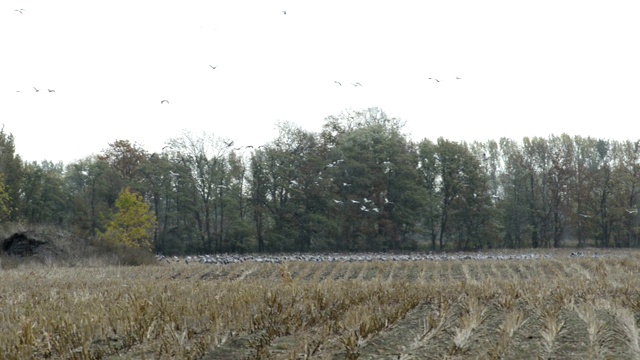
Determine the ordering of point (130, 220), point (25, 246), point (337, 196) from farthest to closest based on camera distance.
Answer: point (337, 196), point (130, 220), point (25, 246)

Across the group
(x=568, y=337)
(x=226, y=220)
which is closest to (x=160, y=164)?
(x=226, y=220)

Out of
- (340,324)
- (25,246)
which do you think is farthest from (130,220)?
(340,324)

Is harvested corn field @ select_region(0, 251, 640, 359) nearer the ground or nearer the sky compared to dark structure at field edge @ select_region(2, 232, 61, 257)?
nearer the ground

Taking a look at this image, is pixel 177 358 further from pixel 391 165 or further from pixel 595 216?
pixel 595 216

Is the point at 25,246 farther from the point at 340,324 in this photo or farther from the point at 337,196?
the point at 337,196

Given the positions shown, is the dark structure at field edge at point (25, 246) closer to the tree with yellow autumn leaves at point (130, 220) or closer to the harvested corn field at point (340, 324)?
the tree with yellow autumn leaves at point (130, 220)

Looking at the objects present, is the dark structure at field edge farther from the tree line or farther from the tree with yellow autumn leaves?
the tree line

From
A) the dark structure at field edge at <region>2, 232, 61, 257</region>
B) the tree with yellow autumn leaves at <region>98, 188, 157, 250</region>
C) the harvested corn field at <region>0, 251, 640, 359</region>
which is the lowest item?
the harvested corn field at <region>0, 251, 640, 359</region>

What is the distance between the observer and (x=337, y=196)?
215 feet

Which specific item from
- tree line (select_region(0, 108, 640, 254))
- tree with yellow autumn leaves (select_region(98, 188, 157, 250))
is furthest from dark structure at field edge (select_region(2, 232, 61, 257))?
tree line (select_region(0, 108, 640, 254))

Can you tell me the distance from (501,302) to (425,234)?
57357 millimetres

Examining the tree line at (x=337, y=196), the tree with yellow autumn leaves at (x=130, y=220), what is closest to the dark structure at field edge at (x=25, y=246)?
the tree with yellow autumn leaves at (x=130, y=220)

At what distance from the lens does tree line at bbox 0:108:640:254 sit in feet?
213

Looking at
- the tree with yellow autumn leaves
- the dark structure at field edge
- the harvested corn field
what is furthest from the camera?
the tree with yellow autumn leaves
